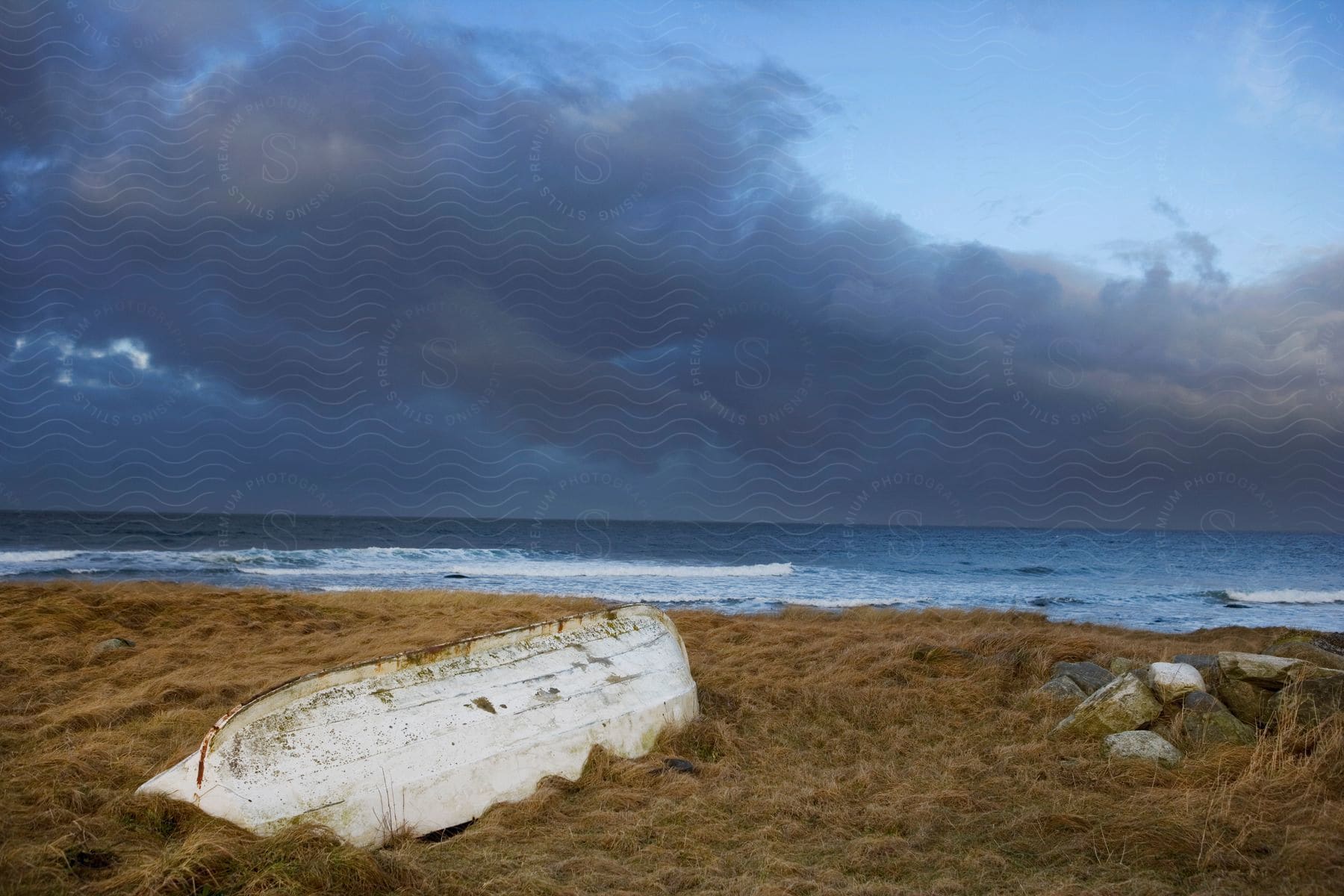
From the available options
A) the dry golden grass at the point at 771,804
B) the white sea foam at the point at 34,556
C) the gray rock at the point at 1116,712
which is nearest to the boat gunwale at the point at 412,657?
the dry golden grass at the point at 771,804

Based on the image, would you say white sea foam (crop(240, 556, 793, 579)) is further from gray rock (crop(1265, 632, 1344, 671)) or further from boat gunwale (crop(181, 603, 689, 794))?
gray rock (crop(1265, 632, 1344, 671))

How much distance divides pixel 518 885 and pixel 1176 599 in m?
24.9

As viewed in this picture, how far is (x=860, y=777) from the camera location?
524 centimetres

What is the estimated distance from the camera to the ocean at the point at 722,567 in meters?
20.6

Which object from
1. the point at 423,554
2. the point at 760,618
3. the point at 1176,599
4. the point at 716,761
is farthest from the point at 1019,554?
the point at 716,761

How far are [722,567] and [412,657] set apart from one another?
26.5m

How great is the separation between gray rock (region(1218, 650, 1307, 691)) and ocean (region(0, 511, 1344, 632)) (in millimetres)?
11238

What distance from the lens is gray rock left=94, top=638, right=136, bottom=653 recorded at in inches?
332

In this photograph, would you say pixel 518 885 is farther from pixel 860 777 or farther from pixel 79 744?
pixel 79 744

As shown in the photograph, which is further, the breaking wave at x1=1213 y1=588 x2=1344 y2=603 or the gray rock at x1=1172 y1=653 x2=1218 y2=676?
the breaking wave at x1=1213 y1=588 x2=1344 y2=603

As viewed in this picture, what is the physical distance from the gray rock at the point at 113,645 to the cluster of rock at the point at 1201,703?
9088 millimetres

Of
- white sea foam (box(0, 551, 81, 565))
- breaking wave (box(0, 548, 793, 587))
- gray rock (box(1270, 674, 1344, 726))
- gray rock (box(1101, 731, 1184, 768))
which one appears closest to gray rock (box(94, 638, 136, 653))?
gray rock (box(1101, 731, 1184, 768))

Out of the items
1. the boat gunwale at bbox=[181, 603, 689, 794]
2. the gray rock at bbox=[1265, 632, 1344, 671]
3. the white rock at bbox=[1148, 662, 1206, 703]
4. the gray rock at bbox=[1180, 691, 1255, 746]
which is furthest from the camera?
the gray rock at bbox=[1265, 632, 1344, 671]

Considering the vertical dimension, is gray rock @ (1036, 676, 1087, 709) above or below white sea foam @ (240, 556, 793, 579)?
above
